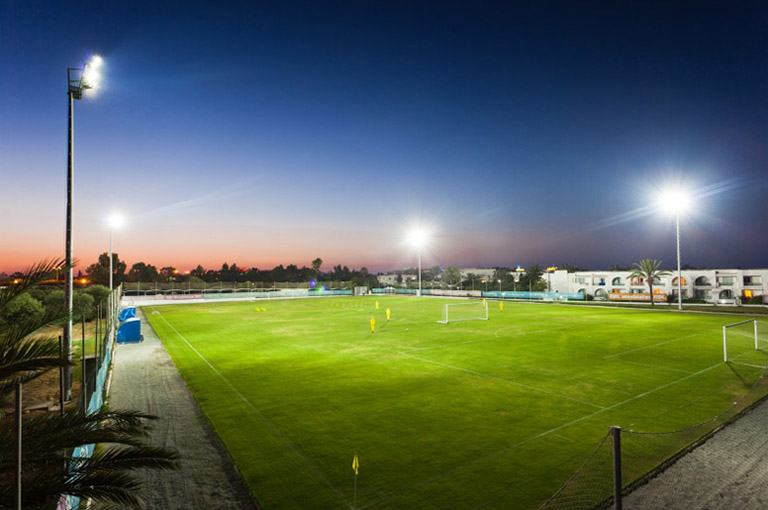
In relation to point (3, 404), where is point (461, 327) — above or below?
below

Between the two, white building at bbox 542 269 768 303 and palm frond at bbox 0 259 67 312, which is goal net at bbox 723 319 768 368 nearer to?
→ palm frond at bbox 0 259 67 312

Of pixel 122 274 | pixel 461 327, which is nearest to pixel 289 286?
pixel 122 274

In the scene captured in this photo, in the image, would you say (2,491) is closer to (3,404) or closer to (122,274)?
(3,404)

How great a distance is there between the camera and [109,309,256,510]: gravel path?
7698 mm

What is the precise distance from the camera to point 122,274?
100375 millimetres

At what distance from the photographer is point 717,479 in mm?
8102

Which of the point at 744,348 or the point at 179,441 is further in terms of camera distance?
the point at 744,348

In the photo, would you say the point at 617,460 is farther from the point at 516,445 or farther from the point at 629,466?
the point at 516,445

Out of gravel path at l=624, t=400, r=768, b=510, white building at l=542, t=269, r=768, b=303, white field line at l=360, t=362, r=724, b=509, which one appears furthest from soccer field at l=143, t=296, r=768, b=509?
white building at l=542, t=269, r=768, b=303

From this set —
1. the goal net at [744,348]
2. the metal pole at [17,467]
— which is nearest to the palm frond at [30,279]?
the metal pole at [17,467]

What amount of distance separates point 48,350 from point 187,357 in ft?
58.1

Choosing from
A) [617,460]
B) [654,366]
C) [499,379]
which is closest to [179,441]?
[617,460]

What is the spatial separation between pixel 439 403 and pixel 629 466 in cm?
563

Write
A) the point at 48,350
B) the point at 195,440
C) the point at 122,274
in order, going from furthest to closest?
the point at 122,274 < the point at 195,440 < the point at 48,350
